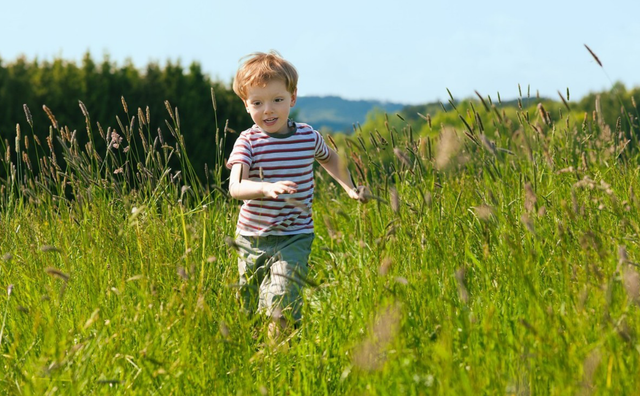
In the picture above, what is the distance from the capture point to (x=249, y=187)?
3.22 metres

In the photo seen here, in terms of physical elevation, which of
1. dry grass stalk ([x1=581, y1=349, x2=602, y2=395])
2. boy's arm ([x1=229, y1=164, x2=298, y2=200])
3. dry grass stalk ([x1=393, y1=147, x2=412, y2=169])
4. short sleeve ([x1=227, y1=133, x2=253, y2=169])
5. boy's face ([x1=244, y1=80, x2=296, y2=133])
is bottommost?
dry grass stalk ([x1=581, y1=349, x2=602, y2=395])

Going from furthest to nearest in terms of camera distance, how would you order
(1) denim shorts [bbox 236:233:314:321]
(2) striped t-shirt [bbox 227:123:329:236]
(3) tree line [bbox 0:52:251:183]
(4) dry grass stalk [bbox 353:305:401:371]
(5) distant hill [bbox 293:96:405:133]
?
(5) distant hill [bbox 293:96:405:133]
(3) tree line [bbox 0:52:251:183]
(2) striped t-shirt [bbox 227:123:329:236]
(1) denim shorts [bbox 236:233:314:321]
(4) dry grass stalk [bbox 353:305:401:371]

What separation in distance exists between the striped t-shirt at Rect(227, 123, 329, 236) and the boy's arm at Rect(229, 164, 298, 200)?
0.22ft

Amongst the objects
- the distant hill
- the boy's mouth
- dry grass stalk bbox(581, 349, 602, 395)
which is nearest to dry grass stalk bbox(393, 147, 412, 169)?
dry grass stalk bbox(581, 349, 602, 395)

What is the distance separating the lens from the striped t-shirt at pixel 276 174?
3.68 metres

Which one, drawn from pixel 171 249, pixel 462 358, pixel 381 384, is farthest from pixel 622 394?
pixel 171 249

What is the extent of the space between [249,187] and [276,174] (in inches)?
19.3

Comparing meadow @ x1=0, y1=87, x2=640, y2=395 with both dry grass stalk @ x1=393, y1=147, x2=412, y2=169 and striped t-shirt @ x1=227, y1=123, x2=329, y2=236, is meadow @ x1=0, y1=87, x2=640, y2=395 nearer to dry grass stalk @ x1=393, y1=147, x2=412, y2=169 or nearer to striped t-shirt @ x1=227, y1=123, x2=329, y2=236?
dry grass stalk @ x1=393, y1=147, x2=412, y2=169

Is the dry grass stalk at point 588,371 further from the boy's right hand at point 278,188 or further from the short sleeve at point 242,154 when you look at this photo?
the short sleeve at point 242,154

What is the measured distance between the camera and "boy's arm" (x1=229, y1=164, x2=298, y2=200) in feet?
9.14

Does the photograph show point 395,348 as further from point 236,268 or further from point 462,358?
A: point 236,268

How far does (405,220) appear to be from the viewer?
313cm

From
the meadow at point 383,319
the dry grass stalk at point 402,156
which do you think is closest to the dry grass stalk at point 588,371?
the meadow at point 383,319

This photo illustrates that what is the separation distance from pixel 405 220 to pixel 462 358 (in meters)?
0.83
